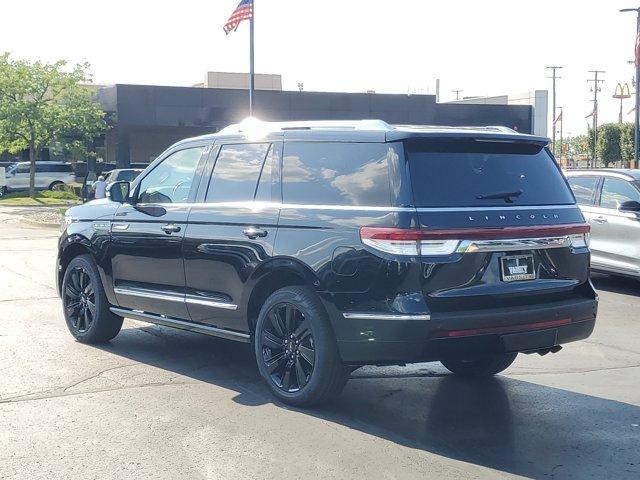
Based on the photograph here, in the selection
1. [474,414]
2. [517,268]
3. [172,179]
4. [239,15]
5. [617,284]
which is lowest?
[617,284]

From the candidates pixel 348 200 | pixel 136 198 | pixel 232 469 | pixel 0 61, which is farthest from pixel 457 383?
pixel 0 61

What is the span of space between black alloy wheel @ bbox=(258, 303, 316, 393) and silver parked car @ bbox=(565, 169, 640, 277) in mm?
7227

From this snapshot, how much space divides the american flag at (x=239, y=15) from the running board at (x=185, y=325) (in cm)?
1623

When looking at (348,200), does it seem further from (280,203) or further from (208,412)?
(208,412)

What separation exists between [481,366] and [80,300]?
4001 millimetres

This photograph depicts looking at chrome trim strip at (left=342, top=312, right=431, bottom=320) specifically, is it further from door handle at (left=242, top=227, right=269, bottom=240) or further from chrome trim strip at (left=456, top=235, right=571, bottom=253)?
door handle at (left=242, top=227, right=269, bottom=240)

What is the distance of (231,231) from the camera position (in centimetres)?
668

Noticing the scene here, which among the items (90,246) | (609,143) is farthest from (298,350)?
(609,143)

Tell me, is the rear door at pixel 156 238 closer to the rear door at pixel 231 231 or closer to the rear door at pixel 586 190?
the rear door at pixel 231 231

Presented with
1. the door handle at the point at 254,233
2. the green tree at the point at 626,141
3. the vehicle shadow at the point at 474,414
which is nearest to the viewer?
the vehicle shadow at the point at 474,414

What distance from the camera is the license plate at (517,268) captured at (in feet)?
18.8

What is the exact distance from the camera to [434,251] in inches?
217

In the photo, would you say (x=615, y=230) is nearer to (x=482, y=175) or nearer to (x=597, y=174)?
(x=597, y=174)

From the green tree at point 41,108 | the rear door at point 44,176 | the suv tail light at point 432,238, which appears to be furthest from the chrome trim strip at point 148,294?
the rear door at point 44,176
